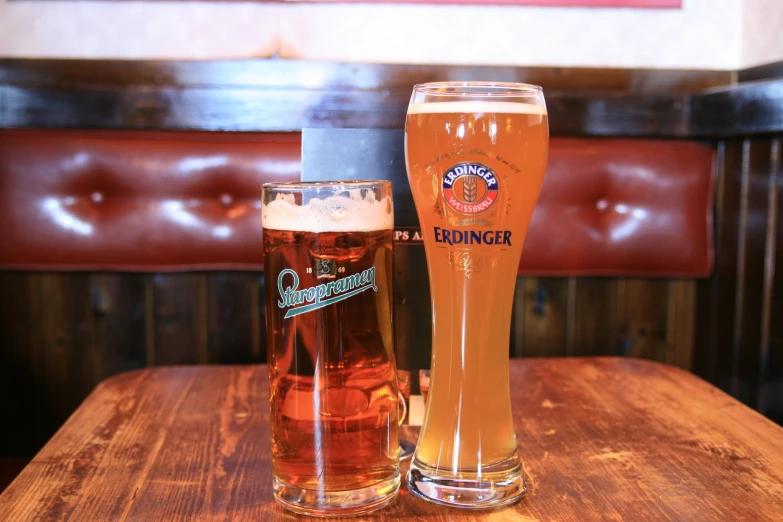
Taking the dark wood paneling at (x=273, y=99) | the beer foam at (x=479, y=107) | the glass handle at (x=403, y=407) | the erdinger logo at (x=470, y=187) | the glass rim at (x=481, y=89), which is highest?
the dark wood paneling at (x=273, y=99)

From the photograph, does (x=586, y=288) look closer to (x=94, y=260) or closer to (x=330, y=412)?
(x=94, y=260)

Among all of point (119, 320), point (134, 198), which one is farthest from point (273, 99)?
point (119, 320)

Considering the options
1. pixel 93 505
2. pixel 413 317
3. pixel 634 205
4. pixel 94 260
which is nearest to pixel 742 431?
pixel 413 317

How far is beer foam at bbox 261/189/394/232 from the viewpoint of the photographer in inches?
23.8

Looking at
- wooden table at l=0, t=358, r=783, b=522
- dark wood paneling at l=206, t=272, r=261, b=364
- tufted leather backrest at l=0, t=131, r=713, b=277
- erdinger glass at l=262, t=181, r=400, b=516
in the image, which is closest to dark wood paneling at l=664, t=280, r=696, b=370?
tufted leather backrest at l=0, t=131, r=713, b=277

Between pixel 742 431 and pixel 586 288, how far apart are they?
3.75ft

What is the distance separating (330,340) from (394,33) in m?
1.43

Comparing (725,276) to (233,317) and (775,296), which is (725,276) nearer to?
(775,296)

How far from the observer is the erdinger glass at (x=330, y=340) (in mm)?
608

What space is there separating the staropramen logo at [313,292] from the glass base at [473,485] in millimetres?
184

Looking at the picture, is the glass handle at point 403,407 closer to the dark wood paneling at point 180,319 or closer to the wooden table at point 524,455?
the wooden table at point 524,455

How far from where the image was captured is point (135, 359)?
1926 millimetres

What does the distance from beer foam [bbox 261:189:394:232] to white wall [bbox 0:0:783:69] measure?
1.36 metres

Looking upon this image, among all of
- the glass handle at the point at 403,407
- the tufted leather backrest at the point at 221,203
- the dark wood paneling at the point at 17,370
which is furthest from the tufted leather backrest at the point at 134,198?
the glass handle at the point at 403,407
